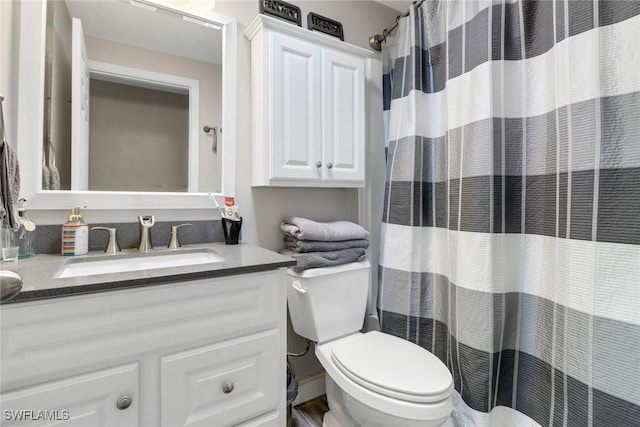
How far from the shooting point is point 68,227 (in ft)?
3.42

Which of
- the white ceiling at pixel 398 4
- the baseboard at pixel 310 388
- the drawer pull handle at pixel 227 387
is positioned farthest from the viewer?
the white ceiling at pixel 398 4

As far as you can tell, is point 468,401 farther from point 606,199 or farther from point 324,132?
point 324,132

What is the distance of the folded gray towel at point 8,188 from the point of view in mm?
782

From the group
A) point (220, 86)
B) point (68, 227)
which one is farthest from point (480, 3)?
point (68, 227)

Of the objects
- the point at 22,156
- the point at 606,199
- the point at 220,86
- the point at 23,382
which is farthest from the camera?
the point at 220,86

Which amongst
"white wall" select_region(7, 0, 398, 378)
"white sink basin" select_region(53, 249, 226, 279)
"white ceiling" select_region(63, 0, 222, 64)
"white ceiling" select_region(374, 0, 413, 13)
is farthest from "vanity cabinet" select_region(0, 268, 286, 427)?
"white ceiling" select_region(374, 0, 413, 13)

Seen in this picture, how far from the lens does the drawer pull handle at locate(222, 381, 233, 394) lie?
2.91ft

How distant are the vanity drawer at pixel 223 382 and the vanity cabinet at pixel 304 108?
0.71 m

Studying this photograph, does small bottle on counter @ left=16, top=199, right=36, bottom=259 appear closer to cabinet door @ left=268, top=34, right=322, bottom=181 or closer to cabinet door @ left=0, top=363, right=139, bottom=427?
cabinet door @ left=0, top=363, right=139, bottom=427

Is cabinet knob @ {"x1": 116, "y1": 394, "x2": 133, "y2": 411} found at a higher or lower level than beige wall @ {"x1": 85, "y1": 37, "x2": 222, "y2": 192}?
lower

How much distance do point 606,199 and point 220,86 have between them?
1.50 meters

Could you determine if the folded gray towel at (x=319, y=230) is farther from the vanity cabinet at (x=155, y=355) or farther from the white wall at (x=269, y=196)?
the vanity cabinet at (x=155, y=355)

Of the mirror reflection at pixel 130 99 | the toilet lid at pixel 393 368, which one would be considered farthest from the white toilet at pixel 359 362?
the mirror reflection at pixel 130 99

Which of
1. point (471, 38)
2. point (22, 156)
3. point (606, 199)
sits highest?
point (471, 38)
